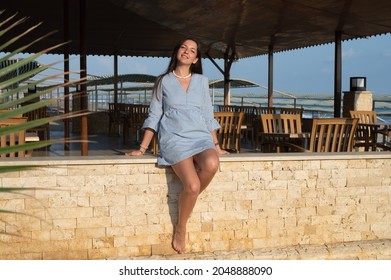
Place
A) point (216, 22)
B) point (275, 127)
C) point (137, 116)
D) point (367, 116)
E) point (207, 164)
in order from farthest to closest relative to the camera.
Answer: point (216, 22)
point (137, 116)
point (367, 116)
point (275, 127)
point (207, 164)

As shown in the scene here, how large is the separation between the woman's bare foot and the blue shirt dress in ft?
1.64

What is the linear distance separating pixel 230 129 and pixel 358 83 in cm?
419

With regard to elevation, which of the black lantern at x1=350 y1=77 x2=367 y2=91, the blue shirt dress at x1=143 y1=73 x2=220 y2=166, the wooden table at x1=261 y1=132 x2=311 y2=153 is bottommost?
the wooden table at x1=261 y1=132 x2=311 y2=153

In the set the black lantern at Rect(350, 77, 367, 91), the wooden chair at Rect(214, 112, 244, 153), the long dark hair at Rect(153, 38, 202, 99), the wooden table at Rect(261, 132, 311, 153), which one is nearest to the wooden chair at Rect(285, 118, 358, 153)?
the wooden table at Rect(261, 132, 311, 153)

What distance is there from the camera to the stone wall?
366 centimetres

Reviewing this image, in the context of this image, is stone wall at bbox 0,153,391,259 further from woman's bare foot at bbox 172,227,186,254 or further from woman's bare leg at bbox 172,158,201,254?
woman's bare leg at bbox 172,158,201,254

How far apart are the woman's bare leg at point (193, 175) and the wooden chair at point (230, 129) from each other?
9.48ft

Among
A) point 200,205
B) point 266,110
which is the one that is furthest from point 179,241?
point 266,110

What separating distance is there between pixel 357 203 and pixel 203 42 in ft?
27.9

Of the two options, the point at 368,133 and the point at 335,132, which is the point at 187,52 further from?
the point at 368,133

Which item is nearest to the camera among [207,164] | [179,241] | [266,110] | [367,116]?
[207,164]

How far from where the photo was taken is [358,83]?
9.79m

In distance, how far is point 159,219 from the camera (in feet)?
12.8

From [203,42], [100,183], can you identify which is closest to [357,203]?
[100,183]
